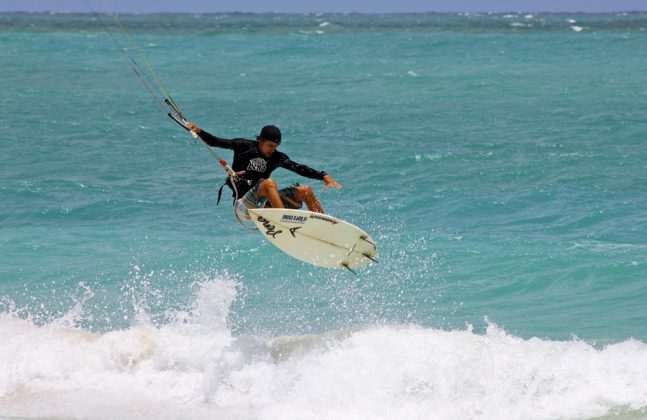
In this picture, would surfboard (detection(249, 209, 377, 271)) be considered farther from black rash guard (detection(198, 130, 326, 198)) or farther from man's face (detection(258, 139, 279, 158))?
man's face (detection(258, 139, 279, 158))

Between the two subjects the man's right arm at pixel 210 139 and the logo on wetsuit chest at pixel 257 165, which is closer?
the man's right arm at pixel 210 139

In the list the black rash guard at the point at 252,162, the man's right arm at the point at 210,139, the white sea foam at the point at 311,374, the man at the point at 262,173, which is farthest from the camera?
the black rash guard at the point at 252,162

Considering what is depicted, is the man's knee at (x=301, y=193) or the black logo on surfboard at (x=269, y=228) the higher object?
the man's knee at (x=301, y=193)

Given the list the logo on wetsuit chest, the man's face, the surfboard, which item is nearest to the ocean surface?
the surfboard

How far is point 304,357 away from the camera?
390 inches

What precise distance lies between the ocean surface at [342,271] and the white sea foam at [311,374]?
25 millimetres

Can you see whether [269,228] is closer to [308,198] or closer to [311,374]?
[308,198]

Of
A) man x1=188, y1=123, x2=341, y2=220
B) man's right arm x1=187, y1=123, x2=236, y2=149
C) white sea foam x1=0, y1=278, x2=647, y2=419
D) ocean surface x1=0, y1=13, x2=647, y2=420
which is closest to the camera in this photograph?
white sea foam x1=0, y1=278, x2=647, y2=419

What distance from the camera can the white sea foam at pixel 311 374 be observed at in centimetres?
884

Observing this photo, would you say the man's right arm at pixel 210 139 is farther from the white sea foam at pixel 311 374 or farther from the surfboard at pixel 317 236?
the white sea foam at pixel 311 374

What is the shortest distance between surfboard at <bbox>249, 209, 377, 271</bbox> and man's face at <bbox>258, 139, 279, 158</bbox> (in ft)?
1.95

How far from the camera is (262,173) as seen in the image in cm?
995

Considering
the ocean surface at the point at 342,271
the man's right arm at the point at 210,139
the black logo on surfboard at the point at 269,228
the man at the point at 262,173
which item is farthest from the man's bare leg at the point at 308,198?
the ocean surface at the point at 342,271

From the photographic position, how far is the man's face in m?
9.77
